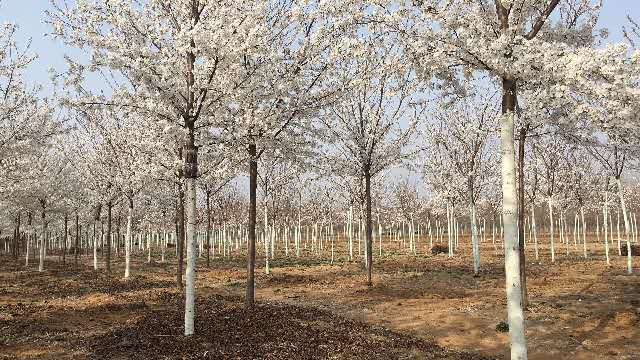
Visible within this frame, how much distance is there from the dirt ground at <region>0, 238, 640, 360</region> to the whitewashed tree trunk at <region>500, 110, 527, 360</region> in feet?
8.47

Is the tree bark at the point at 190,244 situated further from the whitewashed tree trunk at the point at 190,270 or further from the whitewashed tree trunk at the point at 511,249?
the whitewashed tree trunk at the point at 511,249

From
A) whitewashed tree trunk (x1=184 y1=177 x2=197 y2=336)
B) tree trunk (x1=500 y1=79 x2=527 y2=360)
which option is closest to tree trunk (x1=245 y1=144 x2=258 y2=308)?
whitewashed tree trunk (x1=184 y1=177 x2=197 y2=336)

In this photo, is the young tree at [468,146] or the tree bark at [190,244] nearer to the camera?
the tree bark at [190,244]

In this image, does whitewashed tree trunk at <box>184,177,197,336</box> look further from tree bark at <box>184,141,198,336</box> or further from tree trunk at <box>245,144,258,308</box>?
tree trunk at <box>245,144,258,308</box>

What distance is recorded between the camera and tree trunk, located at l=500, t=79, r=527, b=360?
7359mm

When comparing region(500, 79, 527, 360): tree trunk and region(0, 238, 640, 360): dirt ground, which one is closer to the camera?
region(500, 79, 527, 360): tree trunk

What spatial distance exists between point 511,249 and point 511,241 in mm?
127

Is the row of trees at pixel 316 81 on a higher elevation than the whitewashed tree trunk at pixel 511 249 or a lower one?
higher

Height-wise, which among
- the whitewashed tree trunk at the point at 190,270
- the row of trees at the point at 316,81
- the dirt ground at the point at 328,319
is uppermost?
the row of trees at the point at 316,81

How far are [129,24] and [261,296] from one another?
11.8 m

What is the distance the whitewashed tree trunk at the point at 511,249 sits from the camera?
24.1ft

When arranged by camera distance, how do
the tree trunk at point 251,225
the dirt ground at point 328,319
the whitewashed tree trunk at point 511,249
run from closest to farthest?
the whitewashed tree trunk at point 511,249 < the dirt ground at point 328,319 < the tree trunk at point 251,225

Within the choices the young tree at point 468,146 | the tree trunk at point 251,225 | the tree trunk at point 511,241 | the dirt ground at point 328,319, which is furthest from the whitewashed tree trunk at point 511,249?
the young tree at point 468,146

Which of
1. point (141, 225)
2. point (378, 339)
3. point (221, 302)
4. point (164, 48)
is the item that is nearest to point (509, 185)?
point (378, 339)
